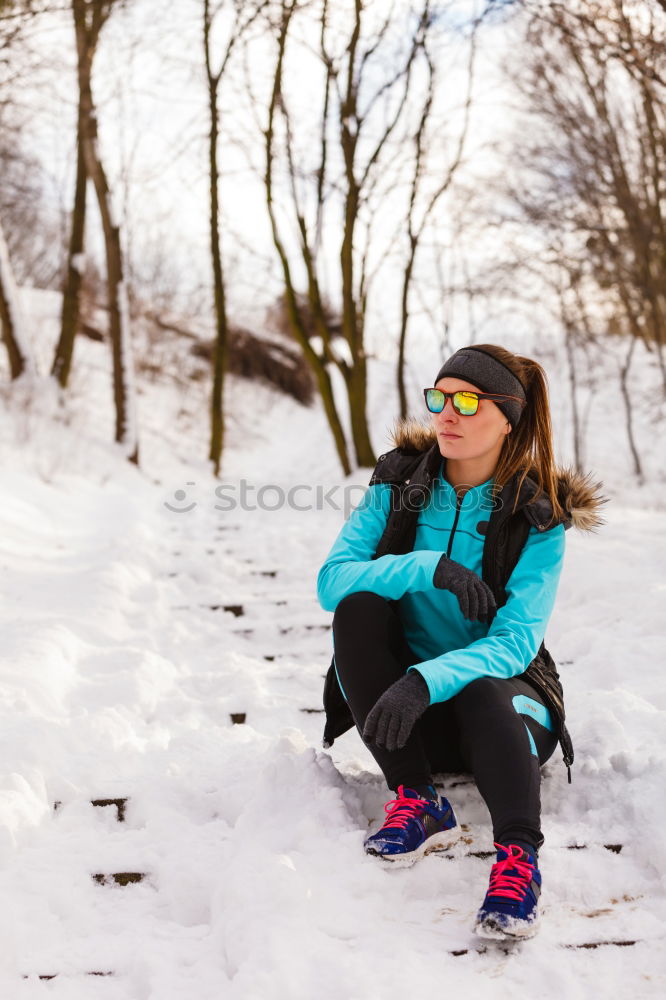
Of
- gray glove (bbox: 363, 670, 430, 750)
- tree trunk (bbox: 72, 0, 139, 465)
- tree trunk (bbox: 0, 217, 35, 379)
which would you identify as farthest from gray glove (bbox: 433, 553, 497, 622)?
tree trunk (bbox: 72, 0, 139, 465)

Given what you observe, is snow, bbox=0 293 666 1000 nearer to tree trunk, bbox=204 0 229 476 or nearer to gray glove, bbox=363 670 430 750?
gray glove, bbox=363 670 430 750

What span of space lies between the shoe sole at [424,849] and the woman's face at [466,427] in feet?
3.42

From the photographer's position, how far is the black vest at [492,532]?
2213mm

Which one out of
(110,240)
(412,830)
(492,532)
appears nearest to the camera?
(412,830)

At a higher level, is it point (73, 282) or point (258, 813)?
point (73, 282)

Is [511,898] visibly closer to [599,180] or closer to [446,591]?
[446,591]

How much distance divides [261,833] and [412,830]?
39 centimetres

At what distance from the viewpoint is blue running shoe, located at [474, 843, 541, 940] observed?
164cm

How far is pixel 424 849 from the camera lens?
192cm

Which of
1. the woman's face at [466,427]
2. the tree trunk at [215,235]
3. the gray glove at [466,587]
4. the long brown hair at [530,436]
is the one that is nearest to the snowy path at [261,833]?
the gray glove at [466,587]

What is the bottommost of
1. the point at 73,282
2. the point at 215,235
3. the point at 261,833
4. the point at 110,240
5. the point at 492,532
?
the point at 261,833

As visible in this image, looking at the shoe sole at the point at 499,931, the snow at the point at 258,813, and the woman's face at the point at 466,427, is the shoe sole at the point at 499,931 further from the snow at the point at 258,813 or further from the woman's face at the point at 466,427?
the woman's face at the point at 466,427

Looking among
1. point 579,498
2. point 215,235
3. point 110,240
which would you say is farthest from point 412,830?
point 215,235

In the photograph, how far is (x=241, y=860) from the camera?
1.83 m
